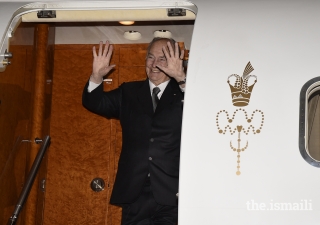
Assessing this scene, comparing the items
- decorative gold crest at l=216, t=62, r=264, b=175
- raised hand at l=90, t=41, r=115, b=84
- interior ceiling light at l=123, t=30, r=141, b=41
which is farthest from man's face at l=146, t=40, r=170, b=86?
decorative gold crest at l=216, t=62, r=264, b=175

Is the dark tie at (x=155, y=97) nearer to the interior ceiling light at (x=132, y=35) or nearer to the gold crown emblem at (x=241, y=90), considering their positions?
the interior ceiling light at (x=132, y=35)

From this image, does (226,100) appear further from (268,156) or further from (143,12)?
(143,12)

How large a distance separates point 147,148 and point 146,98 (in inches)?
15.9

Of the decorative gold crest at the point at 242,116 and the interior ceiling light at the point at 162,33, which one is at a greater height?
the interior ceiling light at the point at 162,33

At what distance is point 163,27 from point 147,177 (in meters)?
1.53

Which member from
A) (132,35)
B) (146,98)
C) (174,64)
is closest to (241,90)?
(174,64)

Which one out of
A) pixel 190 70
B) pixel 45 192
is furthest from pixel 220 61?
pixel 45 192

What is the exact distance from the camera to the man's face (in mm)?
4008

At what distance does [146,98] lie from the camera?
3898mm

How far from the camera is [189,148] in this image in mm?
2729

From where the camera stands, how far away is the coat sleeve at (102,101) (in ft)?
12.8

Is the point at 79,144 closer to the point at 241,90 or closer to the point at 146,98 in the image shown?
the point at 146,98

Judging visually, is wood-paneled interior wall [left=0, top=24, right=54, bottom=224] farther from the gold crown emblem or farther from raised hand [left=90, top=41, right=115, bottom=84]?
the gold crown emblem

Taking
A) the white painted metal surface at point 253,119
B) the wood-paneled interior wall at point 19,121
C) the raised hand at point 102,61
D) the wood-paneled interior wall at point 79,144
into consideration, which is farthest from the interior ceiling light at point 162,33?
the white painted metal surface at point 253,119
